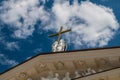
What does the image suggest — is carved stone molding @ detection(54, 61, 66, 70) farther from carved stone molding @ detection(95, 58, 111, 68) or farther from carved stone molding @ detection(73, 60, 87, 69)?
carved stone molding @ detection(95, 58, 111, 68)

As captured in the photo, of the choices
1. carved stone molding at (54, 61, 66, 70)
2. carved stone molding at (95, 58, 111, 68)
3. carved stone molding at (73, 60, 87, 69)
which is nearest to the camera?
carved stone molding at (95, 58, 111, 68)

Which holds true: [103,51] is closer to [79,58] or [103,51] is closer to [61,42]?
[79,58]

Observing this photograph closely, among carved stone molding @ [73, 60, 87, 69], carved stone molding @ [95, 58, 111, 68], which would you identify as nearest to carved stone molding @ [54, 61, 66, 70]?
carved stone molding @ [73, 60, 87, 69]

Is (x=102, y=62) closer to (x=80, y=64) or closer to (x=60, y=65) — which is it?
(x=80, y=64)

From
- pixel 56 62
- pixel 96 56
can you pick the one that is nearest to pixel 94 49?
pixel 96 56

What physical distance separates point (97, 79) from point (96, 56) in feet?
6.22

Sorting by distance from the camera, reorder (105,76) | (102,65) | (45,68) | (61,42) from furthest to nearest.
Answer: (61,42), (45,68), (102,65), (105,76)

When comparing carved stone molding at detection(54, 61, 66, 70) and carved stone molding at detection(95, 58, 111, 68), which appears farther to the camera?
carved stone molding at detection(54, 61, 66, 70)

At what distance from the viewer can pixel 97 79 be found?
592 inches

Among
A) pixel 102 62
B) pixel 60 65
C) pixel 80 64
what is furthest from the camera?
pixel 60 65

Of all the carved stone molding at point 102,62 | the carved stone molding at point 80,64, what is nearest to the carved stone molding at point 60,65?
the carved stone molding at point 80,64

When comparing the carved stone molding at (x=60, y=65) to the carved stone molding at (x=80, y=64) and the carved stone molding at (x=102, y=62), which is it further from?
the carved stone molding at (x=102, y=62)

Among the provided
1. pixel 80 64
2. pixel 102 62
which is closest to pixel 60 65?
pixel 80 64

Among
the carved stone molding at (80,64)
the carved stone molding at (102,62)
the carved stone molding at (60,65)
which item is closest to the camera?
the carved stone molding at (102,62)
